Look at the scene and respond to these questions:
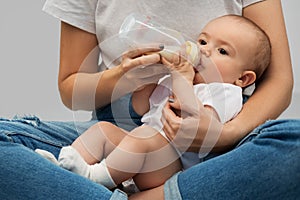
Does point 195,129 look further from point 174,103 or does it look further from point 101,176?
point 101,176

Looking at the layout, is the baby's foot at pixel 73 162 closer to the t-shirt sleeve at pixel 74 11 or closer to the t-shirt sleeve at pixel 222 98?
the t-shirt sleeve at pixel 222 98

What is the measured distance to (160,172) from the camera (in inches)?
37.5

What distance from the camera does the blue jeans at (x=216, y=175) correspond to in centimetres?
83

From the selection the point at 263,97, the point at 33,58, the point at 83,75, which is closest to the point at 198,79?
the point at 263,97

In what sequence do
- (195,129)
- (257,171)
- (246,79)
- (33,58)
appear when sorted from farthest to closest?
(33,58)
(246,79)
(195,129)
(257,171)

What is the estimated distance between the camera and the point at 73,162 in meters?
0.92

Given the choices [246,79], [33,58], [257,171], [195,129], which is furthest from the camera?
[33,58]

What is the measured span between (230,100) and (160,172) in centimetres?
17

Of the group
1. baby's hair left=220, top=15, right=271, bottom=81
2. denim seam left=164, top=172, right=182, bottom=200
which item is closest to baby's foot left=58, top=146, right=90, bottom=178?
denim seam left=164, top=172, right=182, bottom=200

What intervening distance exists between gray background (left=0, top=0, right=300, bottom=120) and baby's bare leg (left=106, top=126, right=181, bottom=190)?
77 centimetres

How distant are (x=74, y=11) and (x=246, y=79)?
0.35m

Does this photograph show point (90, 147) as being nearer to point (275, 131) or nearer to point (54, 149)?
point (54, 149)

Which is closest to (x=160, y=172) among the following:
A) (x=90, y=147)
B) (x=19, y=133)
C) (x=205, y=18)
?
(x=90, y=147)

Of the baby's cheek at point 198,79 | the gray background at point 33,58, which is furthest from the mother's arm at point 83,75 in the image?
the gray background at point 33,58
